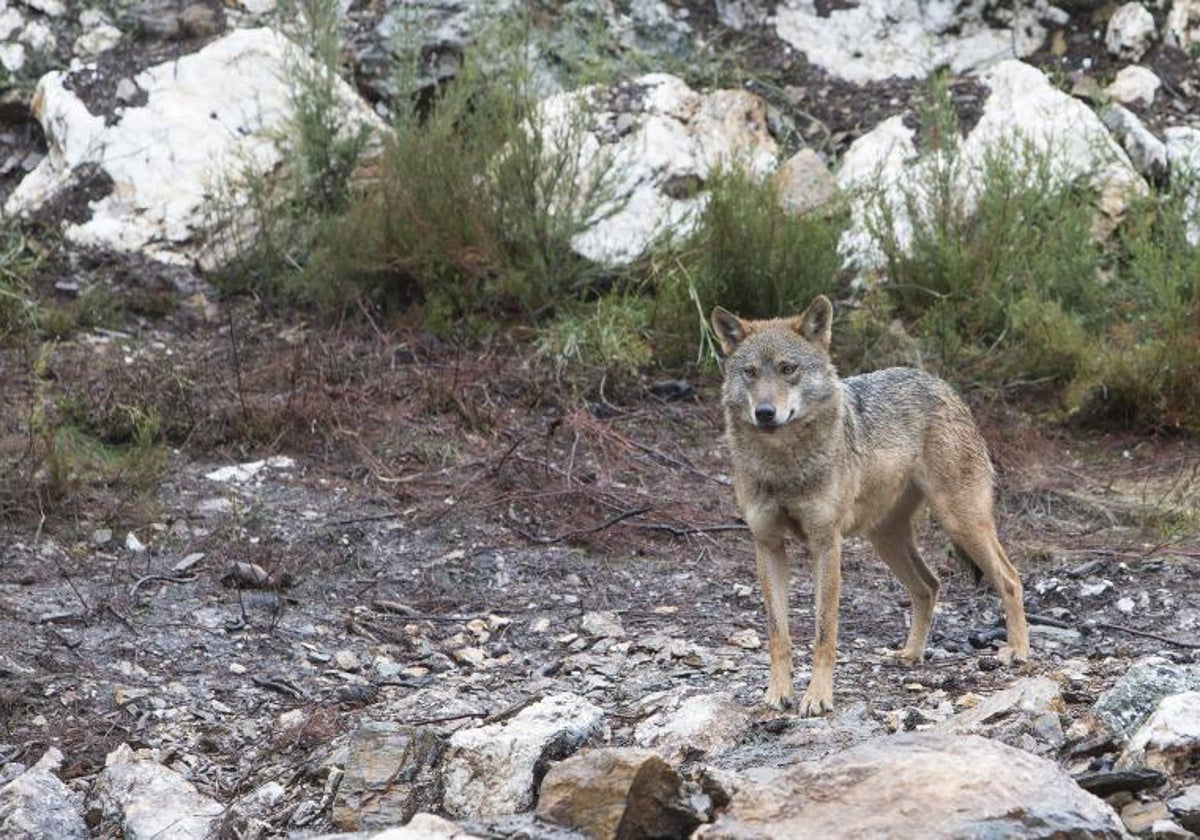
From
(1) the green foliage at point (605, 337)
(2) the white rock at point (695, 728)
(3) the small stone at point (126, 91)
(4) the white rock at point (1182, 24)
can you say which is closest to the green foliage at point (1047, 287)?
(1) the green foliage at point (605, 337)

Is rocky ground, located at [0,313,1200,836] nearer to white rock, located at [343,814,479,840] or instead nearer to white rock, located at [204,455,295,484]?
white rock, located at [204,455,295,484]

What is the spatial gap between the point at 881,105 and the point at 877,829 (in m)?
9.69

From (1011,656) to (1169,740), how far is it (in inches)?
77.2

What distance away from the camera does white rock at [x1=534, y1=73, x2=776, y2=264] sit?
1143 cm

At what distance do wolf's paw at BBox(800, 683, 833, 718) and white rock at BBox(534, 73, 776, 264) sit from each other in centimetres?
564

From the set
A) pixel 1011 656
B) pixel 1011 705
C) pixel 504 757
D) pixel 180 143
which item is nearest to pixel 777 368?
pixel 1011 705

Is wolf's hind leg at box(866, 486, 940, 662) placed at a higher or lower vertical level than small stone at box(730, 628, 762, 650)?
higher

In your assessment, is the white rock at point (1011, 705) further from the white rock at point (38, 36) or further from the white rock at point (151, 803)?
the white rock at point (38, 36)

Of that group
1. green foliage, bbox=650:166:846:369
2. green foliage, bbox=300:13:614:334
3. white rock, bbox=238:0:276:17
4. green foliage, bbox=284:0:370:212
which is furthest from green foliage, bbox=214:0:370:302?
green foliage, bbox=650:166:846:369

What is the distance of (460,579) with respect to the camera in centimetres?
835

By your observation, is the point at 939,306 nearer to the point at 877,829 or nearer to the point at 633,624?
the point at 633,624

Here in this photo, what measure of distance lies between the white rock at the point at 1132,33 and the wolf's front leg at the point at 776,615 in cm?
833

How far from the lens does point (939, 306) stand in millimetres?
10906

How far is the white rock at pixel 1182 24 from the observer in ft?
43.3
